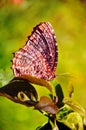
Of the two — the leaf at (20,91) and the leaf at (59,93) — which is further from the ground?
the leaf at (20,91)

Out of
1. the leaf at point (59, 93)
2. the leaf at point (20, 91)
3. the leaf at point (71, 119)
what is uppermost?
the leaf at point (20, 91)

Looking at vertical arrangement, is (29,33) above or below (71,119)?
above

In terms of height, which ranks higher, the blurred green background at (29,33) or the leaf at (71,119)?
the blurred green background at (29,33)

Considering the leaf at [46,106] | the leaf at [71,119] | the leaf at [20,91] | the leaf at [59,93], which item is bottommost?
the leaf at [71,119]

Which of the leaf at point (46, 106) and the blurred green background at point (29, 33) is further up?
the blurred green background at point (29, 33)

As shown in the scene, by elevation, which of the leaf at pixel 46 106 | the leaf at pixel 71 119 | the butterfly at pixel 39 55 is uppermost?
the butterfly at pixel 39 55

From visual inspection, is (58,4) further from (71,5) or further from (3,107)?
(3,107)
